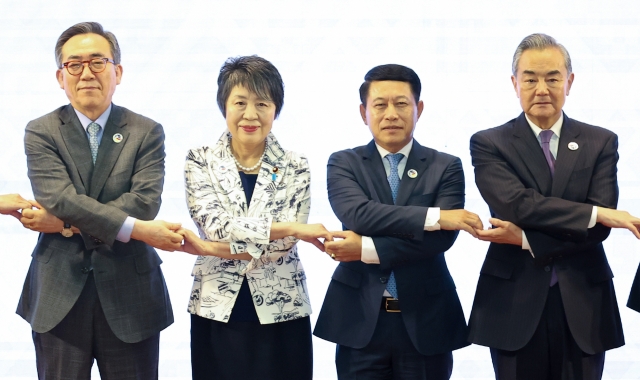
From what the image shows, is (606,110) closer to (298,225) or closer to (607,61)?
(607,61)

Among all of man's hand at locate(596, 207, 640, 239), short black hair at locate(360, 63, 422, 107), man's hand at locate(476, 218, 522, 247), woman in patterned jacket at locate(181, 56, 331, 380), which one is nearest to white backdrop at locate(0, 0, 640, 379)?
short black hair at locate(360, 63, 422, 107)

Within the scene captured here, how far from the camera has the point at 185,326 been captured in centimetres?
479

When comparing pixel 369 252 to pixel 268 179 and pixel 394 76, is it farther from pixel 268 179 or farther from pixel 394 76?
pixel 394 76

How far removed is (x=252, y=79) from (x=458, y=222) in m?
1.03


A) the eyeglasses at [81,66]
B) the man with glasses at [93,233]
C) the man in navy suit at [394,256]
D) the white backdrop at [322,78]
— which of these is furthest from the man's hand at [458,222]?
the eyeglasses at [81,66]

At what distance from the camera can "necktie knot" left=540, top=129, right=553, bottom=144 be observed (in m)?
3.50

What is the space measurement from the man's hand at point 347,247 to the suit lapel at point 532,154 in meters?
0.73

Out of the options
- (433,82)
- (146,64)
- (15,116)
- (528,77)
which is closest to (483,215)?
(433,82)

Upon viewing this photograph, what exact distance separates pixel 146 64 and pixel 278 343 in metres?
1.96

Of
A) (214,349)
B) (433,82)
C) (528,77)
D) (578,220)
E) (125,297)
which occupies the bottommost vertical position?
(214,349)

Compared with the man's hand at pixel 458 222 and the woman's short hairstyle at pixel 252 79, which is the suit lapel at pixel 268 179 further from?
the man's hand at pixel 458 222

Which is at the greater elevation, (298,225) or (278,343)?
(298,225)

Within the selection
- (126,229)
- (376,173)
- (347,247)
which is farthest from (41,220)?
(376,173)

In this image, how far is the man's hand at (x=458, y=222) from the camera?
337 cm
